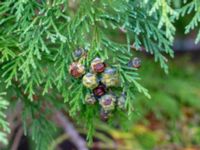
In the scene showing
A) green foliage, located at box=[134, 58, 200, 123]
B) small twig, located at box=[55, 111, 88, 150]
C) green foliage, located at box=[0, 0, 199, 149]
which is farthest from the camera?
green foliage, located at box=[134, 58, 200, 123]

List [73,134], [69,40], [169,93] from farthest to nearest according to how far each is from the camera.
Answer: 1. [169,93]
2. [73,134]
3. [69,40]

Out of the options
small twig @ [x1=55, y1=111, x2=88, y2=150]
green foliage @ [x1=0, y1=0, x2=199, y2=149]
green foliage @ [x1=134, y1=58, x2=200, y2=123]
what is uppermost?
green foliage @ [x1=0, y1=0, x2=199, y2=149]

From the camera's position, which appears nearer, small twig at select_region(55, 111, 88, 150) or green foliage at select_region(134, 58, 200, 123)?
small twig at select_region(55, 111, 88, 150)

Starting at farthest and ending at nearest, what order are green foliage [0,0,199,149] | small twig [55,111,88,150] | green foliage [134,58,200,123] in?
1. green foliage [134,58,200,123]
2. small twig [55,111,88,150]
3. green foliage [0,0,199,149]

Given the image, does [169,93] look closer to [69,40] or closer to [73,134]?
[73,134]

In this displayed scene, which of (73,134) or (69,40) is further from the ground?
(69,40)

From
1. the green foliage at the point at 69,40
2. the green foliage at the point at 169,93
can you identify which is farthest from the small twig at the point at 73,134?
the green foliage at the point at 69,40

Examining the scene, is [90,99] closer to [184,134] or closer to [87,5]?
[87,5]

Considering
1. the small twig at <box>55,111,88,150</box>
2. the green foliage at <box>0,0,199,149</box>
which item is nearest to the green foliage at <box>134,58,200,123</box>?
the small twig at <box>55,111,88,150</box>

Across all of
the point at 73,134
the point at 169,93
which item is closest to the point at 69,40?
the point at 73,134

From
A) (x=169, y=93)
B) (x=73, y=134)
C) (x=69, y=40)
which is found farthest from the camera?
(x=169, y=93)

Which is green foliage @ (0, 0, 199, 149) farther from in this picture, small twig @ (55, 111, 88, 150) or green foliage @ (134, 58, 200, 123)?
green foliage @ (134, 58, 200, 123)

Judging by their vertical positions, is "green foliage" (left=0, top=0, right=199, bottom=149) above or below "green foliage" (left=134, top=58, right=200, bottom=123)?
above
